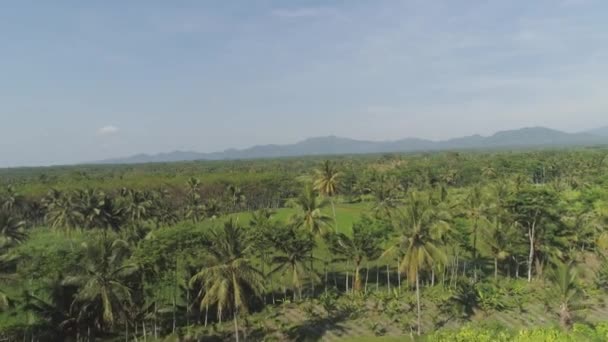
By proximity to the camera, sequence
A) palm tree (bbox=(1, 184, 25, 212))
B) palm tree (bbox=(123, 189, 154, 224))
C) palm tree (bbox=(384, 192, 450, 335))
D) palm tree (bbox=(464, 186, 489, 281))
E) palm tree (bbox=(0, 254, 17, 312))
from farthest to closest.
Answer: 1. palm tree (bbox=(1, 184, 25, 212))
2. palm tree (bbox=(123, 189, 154, 224))
3. palm tree (bbox=(464, 186, 489, 281))
4. palm tree (bbox=(384, 192, 450, 335))
5. palm tree (bbox=(0, 254, 17, 312))

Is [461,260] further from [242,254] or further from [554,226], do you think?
[242,254]

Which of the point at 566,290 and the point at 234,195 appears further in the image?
the point at 234,195

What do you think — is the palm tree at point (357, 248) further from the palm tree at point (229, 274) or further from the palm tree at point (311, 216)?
the palm tree at point (229, 274)

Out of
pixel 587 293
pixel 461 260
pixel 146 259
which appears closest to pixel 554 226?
pixel 587 293

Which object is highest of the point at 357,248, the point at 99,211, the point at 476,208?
the point at 99,211

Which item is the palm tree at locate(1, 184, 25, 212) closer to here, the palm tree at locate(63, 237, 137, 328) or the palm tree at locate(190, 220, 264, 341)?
the palm tree at locate(63, 237, 137, 328)

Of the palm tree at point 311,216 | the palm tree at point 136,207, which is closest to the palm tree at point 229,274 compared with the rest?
the palm tree at point 311,216

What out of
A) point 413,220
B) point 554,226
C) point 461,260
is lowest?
point 461,260

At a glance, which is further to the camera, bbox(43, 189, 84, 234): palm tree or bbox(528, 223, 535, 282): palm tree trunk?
bbox(43, 189, 84, 234): palm tree

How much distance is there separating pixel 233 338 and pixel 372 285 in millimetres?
19367

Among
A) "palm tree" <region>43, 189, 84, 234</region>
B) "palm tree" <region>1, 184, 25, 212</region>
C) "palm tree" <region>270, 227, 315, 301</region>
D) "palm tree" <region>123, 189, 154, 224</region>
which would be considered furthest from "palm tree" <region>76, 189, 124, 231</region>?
"palm tree" <region>270, 227, 315, 301</region>

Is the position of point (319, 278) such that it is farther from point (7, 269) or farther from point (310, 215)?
point (7, 269)

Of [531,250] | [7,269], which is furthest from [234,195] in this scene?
[7,269]

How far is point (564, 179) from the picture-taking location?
131500mm
